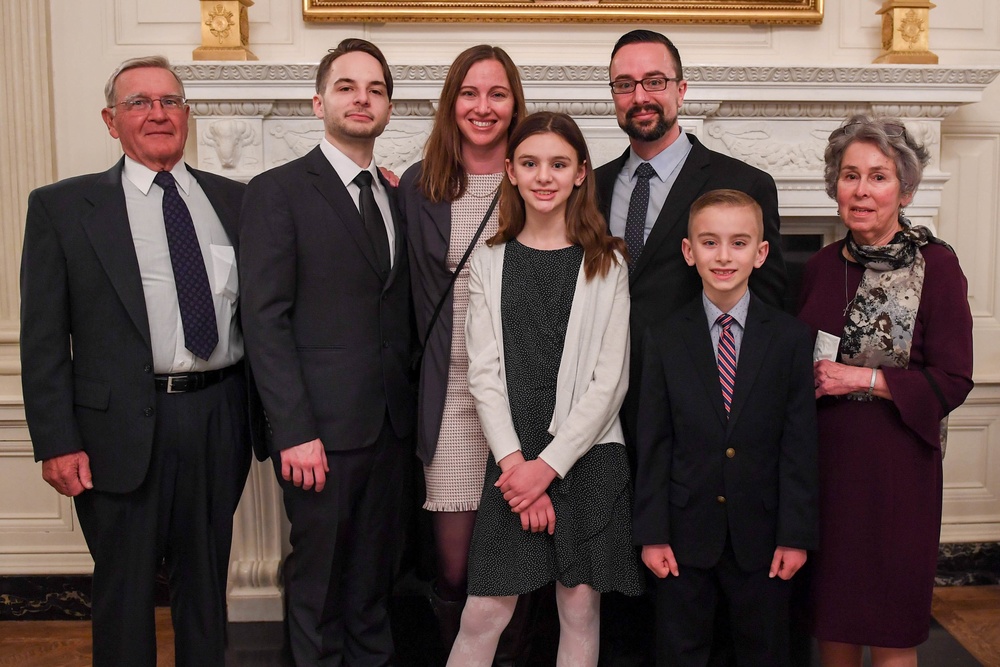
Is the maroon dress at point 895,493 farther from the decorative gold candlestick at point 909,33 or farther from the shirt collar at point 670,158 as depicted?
the decorative gold candlestick at point 909,33

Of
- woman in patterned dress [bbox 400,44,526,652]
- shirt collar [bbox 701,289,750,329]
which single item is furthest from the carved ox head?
shirt collar [bbox 701,289,750,329]

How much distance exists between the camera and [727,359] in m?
2.01

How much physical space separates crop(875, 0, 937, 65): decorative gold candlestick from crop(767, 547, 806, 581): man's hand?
6.44 feet

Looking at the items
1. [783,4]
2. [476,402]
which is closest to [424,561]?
[476,402]

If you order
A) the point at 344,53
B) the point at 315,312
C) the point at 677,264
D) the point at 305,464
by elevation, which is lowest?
the point at 305,464

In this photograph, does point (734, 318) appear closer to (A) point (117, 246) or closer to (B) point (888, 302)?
(B) point (888, 302)

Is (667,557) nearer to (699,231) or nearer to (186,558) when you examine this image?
(699,231)

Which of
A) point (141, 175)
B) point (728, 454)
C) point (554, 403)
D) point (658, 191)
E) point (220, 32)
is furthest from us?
point (220, 32)

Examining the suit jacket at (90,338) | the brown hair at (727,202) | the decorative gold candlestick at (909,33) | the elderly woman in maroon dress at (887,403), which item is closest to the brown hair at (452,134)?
the brown hair at (727,202)

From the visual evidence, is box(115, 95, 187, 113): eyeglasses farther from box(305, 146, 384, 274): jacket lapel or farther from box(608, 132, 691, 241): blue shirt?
box(608, 132, 691, 241): blue shirt

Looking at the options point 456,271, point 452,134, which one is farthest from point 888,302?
point 452,134

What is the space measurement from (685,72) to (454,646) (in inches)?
78.5

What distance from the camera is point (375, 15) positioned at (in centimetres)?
308

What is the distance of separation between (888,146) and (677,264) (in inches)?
22.0
